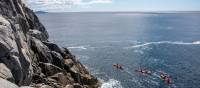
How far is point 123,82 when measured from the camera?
72.9 metres

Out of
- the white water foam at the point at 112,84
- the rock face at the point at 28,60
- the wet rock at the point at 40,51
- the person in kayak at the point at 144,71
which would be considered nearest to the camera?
the rock face at the point at 28,60

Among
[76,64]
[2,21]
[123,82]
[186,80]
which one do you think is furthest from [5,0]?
[186,80]

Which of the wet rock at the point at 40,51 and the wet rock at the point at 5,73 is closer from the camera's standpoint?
the wet rock at the point at 5,73

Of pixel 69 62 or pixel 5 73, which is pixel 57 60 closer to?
pixel 69 62

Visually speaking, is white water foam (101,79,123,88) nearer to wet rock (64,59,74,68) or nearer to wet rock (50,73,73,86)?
wet rock (64,59,74,68)

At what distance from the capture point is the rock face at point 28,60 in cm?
3412

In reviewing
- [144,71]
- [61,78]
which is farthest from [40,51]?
[144,71]

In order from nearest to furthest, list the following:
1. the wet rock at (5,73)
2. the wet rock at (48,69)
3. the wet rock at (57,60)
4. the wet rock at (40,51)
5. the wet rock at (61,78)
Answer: the wet rock at (5,73) < the wet rock at (48,69) < the wet rock at (61,78) < the wet rock at (40,51) < the wet rock at (57,60)

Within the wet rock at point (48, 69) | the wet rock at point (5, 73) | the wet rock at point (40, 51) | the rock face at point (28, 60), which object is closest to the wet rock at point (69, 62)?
the rock face at point (28, 60)

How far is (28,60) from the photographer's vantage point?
132ft

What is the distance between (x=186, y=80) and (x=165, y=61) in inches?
837

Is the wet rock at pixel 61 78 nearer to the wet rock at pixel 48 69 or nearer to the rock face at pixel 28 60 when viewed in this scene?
the rock face at pixel 28 60

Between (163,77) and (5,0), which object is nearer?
(5,0)

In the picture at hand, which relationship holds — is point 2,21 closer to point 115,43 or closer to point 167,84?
point 167,84
